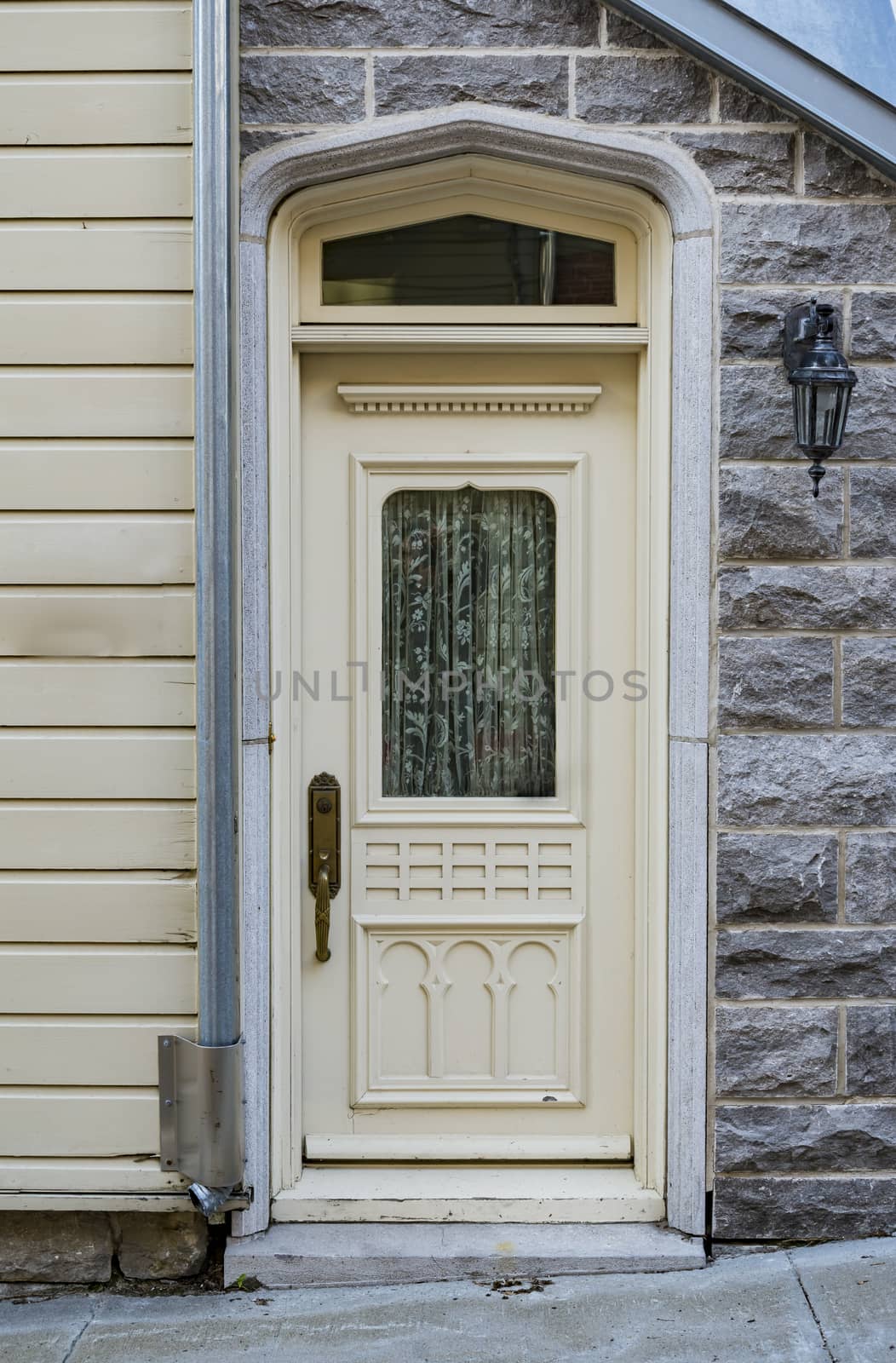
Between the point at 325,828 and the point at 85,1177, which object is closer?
the point at 85,1177

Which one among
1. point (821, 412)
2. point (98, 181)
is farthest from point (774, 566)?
point (98, 181)

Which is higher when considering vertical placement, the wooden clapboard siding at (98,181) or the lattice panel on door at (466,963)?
the wooden clapboard siding at (98,181)

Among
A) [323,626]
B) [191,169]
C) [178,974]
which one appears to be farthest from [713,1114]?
[191,169]

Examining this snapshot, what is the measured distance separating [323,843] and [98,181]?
6.47 feet

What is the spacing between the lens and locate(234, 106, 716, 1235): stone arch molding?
3.01m

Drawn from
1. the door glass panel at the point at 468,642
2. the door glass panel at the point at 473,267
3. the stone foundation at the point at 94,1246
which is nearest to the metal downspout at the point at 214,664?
the stone foundation at the point at 94,1246

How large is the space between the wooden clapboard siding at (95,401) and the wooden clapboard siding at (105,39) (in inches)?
32.1

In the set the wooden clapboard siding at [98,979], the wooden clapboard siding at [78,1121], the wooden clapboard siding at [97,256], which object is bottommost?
the wooden clapboard siding at [78,1121]

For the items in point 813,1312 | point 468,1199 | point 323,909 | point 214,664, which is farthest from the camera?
point 323,909

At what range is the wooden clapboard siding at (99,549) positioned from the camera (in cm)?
304

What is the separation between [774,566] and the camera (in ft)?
10.1

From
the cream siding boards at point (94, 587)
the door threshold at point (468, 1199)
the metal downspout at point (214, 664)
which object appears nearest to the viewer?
the metal downspout at point (214, 664)

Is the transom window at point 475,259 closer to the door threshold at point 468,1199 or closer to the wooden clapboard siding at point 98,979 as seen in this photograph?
the wooden clapboard siding at point 98,979

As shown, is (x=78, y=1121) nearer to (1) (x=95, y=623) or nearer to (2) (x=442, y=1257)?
(2) (x=442, y=1257)
